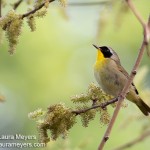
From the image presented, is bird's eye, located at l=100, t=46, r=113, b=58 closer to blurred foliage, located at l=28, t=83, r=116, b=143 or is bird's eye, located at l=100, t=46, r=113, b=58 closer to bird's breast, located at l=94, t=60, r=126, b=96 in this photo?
bird's breast, located at l=94, t=60, r=126, b=96

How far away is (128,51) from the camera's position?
8.12m

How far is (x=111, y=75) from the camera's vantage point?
391 centimetres

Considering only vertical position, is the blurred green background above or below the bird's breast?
above

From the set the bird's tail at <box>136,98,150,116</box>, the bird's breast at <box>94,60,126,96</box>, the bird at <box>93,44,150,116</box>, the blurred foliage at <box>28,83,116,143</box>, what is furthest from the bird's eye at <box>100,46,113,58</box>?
the blurred foliage at <box>28,83,116,143</box>

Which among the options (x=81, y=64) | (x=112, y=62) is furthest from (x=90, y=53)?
(x=112, y=62)

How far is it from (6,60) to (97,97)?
17.0 feet

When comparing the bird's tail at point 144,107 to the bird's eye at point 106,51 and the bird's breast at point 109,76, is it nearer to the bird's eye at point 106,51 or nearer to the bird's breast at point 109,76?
the bird's breast at point 109,76

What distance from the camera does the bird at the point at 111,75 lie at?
357 cm

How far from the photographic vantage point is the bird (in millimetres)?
3566

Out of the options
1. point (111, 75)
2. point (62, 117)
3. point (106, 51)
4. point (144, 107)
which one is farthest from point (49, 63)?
point (62, 117)

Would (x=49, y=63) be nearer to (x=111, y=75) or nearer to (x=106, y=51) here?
(x=106, y=51)

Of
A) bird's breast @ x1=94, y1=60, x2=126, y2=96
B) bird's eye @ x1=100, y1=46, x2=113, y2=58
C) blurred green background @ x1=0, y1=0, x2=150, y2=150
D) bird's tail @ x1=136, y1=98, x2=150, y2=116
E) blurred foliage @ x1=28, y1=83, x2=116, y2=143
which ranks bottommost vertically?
blurred foliage @ x1=28, y1=83, x2=116, y2=143

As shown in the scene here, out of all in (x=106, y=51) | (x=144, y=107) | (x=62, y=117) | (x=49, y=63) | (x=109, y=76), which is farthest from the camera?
(x=49, y=63)

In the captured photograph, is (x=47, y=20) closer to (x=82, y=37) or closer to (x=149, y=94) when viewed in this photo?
(x=82, y=37)
